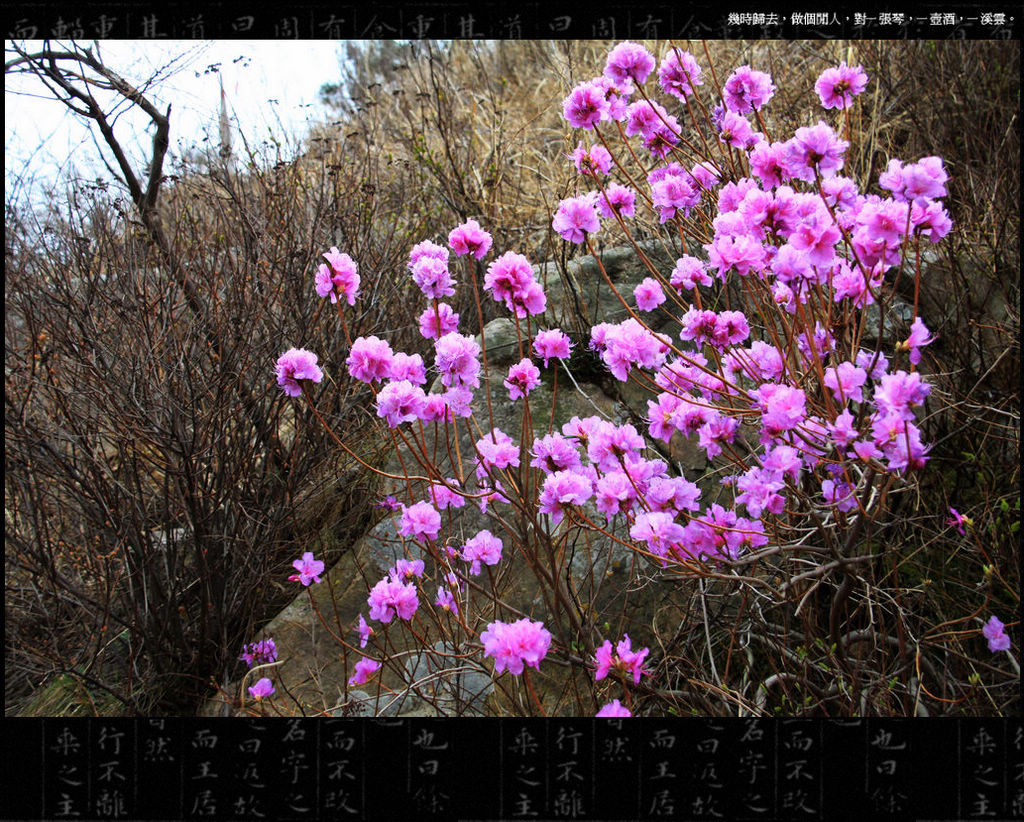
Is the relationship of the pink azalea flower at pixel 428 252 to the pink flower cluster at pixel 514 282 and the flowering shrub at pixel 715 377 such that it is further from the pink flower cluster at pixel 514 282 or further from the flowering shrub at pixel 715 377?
the pink flower cluster at pixel 514 282

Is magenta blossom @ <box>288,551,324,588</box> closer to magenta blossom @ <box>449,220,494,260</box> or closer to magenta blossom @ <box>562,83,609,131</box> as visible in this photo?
magenta blossom @ <box>449,220,494,260</box>

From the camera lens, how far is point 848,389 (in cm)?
A: 138

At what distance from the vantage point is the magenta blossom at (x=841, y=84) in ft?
5.17

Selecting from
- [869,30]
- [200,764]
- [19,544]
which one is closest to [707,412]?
[869,30]

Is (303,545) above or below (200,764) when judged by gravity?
above

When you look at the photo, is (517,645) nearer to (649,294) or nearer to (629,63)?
(649,294)

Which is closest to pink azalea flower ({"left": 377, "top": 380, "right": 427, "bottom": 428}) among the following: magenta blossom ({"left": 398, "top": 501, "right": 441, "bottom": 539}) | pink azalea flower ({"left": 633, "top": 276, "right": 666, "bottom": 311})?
magenta blossom ({"left": 398, "top": 501, "right": 441, "bottom": 539})

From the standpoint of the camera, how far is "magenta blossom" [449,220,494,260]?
1492 millimetres

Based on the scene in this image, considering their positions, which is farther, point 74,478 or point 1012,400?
point 1012,400

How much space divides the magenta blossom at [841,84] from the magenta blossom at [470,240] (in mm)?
813

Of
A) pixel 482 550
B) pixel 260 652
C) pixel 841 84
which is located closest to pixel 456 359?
pixel 482 550

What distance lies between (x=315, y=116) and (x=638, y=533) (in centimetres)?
321

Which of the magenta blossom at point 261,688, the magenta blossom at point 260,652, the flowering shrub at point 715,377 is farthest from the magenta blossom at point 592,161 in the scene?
the magenta blossom at point 260,652

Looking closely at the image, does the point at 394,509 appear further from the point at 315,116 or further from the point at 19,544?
the point at 315,116
